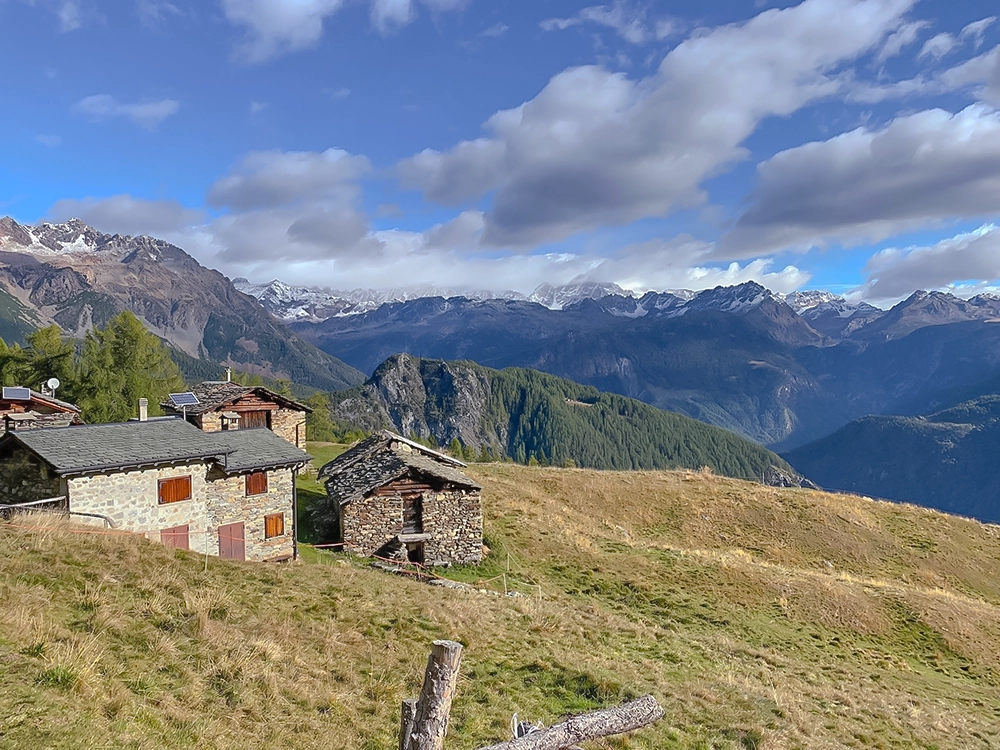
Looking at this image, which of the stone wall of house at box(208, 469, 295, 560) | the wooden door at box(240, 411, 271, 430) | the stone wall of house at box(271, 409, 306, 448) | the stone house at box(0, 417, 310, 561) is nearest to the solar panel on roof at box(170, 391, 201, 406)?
the stone house at box(0, 417, 310, 561)

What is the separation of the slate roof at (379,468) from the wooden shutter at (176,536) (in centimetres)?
903

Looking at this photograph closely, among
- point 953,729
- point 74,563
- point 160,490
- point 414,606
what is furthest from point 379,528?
point 953,729

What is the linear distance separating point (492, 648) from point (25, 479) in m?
21.7

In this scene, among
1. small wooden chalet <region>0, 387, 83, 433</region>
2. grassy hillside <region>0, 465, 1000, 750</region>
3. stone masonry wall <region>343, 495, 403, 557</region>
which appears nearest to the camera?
grassy hillside <region>0, 465, 1000, 750</region>

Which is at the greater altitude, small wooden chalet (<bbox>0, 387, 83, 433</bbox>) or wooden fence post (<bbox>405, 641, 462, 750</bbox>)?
small wooden chalet (<bbox>0, 387, 83, 433</bbox>)

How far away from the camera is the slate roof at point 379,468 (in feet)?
120

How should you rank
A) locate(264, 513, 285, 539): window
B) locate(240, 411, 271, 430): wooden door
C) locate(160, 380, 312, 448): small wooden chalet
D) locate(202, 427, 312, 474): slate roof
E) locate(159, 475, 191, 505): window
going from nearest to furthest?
locate(159, 475, 191, 505): window
locate(202, 427, 312, 474): slate roof
locate(264, 513, 285, 539): window
locate(160, 380, 312, 448): small wooden chalet
locate(240, 411, 271, 430): wooden door

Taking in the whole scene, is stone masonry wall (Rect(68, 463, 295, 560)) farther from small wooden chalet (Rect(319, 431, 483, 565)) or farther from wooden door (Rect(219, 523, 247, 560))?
small wooden chalet (Rect(319, 431, 483, 565))

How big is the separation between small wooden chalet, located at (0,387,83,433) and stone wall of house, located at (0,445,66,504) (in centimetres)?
1315

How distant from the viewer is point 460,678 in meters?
16.5

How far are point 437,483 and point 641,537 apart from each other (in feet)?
71.8

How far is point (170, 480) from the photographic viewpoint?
2795 centimetres

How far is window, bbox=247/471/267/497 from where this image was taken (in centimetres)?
3136

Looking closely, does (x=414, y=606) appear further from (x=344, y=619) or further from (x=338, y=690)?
(x=338, y=690)
